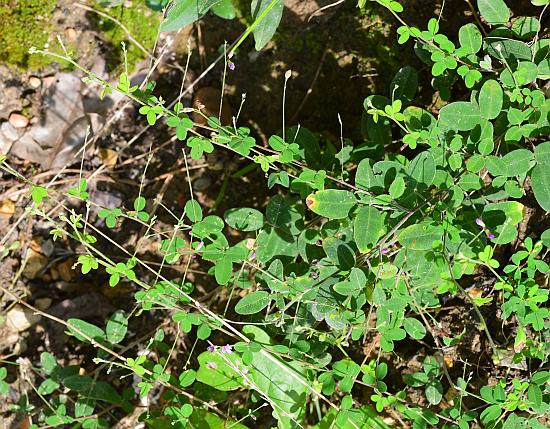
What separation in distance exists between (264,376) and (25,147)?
152 centimetres

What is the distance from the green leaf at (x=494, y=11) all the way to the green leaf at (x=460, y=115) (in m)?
0.33

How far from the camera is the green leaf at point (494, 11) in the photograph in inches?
79.4

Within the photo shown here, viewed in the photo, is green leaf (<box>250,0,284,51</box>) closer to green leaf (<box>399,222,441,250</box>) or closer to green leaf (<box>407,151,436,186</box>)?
green leaf (<box>407,151,436,186</box>)

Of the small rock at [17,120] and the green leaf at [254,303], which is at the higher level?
the small rock at [17,120]

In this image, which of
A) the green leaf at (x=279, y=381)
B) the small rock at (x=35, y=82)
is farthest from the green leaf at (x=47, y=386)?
the small rock at (x=35, y=82)

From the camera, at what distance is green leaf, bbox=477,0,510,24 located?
202 cm

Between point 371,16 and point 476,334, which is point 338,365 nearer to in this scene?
point 476,334

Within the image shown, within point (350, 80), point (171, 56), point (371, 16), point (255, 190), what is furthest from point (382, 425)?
point (171, 56)

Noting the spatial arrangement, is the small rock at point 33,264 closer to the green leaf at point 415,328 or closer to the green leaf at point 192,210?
the green leaf at point 192,210

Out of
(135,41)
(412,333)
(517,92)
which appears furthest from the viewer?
(135,41)

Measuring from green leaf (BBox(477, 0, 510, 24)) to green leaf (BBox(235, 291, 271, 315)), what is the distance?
44.5 inches

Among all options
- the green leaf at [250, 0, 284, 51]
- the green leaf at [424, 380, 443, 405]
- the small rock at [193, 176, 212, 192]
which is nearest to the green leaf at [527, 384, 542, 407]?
the green leaf at [424, 380, 443, 405]

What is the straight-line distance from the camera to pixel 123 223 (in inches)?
110

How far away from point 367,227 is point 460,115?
438mm
